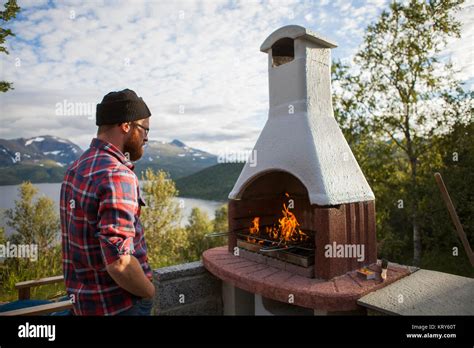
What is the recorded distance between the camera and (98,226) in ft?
4.69

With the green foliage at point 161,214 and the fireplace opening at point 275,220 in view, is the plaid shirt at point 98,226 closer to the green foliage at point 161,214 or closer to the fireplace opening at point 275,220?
the fireplace opening at point 275,220

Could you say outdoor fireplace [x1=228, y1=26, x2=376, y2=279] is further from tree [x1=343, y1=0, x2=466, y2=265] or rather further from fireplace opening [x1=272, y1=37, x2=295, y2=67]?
tree [x1=343, y1=0, x2=466, y2=265]

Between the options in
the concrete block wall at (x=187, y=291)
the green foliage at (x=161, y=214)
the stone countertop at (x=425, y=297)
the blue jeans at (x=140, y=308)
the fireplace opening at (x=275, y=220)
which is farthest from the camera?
the green foliage at (x=161, y=214)

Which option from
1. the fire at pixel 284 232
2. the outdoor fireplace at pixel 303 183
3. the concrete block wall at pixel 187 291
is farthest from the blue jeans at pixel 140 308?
the fire at pixel 284 232

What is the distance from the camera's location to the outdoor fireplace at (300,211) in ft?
9.80

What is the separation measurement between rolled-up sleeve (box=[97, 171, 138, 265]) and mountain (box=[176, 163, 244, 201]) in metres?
41.5

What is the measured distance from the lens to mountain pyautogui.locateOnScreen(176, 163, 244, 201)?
152 feet

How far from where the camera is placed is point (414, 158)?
28.7ft

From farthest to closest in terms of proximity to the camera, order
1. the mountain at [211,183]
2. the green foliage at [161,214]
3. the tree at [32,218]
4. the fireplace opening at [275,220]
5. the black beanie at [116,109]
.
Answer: the mountain at [211,183] < the green foliage at [161,214] < the tree at [32,218] < the fireplace opening at [275,220] < the black beanie at [116,109]

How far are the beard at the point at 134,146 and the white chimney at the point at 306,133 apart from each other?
189 cm

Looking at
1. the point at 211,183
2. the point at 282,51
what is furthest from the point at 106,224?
the point at 211,183

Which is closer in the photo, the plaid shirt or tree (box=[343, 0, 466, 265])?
the plaid shirt

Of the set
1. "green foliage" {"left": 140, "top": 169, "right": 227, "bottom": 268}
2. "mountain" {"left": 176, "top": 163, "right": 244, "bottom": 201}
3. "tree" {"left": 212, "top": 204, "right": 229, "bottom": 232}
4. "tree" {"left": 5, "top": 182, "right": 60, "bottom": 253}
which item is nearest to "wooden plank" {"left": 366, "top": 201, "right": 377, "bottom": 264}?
"tree" {"left": 5, "top": 182, "right": 60, "bottom": 253}
